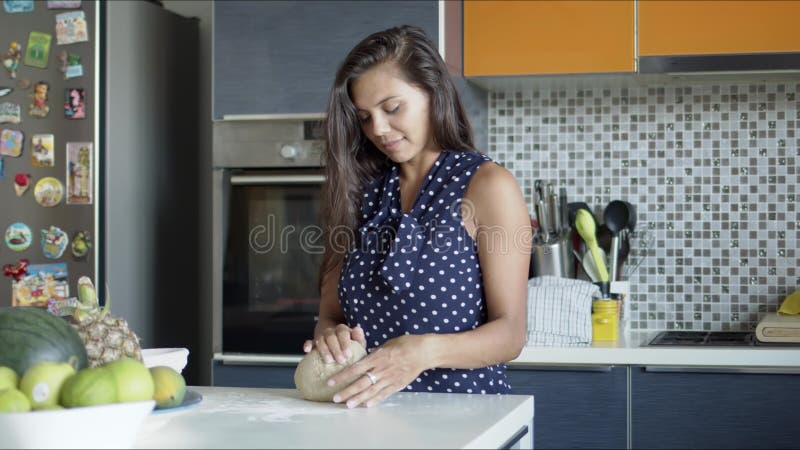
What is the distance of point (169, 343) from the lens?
3.31m

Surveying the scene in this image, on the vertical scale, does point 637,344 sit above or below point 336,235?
below

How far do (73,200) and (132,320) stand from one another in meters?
0.42

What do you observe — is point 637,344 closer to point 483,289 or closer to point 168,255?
point 483,289

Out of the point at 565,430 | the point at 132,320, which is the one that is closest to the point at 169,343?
the point at 132,320

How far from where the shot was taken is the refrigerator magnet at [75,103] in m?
2.92

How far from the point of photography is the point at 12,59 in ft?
9.71

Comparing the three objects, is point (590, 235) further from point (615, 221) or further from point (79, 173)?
point (79, 173)

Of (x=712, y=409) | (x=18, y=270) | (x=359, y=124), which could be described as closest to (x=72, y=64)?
(x=18, y=270)

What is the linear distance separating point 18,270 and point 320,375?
1798 mm

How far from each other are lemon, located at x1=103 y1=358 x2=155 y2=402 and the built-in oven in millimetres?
1783

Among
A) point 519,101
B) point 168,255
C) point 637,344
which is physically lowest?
point 637,344

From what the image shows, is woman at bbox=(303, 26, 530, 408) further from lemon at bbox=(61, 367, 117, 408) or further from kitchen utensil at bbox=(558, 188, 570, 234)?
kitchen utensil at bbox=(558, 188, 570, 234)

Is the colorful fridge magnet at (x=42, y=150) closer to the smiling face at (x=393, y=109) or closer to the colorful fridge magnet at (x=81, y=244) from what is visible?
the colorful fridge magnet at (x=81, y=244)

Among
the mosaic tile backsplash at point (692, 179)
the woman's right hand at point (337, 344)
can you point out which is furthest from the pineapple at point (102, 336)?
the mosaic tile backsplash at point (692, 179)
